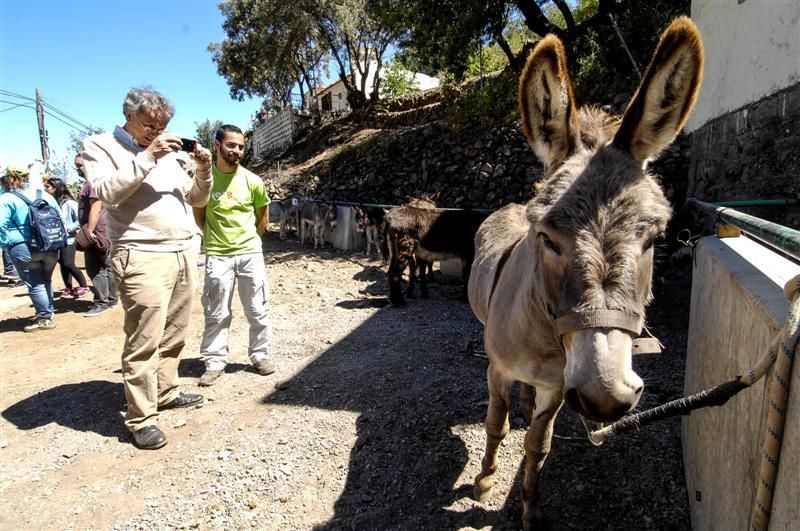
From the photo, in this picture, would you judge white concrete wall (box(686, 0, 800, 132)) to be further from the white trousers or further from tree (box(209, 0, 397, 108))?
tree (box(209, 0, 397, 108))

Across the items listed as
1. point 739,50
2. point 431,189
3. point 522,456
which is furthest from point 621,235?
point 431,189

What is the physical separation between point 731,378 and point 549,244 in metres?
0.87

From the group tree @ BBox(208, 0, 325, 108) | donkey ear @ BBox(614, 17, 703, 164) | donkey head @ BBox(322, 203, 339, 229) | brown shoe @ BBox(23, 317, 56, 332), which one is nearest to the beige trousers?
donkey ear @ BBox(614, 17, 703, 164)

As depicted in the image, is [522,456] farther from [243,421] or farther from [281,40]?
[281,40]

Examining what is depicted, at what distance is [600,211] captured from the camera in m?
1.29

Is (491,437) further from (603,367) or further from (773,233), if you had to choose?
(773,233)

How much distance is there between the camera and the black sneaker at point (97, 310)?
6485 millimetres

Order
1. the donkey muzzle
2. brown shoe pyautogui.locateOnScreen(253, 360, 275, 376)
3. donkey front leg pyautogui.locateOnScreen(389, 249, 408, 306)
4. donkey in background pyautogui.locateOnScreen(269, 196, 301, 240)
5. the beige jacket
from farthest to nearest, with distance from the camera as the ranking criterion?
donkey in background pyautogui.locateOnScreen(269, 196, 301, 240), donkey front leg pyautogui.locateOnScreen(389, 249, 408, 306), brown shoe pyautogui.locateOnScreen(253, 360, 275, 376), the beige jacket, the donkey muzzle

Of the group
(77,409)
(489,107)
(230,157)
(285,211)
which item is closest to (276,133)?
(285,211)

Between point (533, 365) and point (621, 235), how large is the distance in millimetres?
903

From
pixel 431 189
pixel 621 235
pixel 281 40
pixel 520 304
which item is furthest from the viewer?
pixel 281 40

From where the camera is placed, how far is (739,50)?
497 cm

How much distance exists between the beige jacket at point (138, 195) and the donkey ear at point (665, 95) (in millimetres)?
2758

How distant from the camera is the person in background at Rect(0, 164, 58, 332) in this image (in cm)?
562
